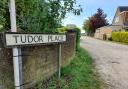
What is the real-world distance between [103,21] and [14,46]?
193 ft

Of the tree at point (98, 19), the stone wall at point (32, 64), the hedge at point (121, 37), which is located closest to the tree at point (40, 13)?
the stone wall at point (32, 64)

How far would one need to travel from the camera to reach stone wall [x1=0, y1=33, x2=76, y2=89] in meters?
4.55

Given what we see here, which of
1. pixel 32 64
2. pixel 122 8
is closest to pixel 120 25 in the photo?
pixel 122 8

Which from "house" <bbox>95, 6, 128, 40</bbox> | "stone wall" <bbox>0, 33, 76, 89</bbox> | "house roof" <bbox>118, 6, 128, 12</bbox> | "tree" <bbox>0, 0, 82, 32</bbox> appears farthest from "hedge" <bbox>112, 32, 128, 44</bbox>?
"stone wall" <bbox>0, 33, 76, 89</bbox>

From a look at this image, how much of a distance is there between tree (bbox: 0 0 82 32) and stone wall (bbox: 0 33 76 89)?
3.44 ft

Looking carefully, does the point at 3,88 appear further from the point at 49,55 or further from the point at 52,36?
the point at 49,55

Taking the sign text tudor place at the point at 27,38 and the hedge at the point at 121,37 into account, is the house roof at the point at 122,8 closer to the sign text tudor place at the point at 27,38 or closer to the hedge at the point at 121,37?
the hedge at the point at 121,37

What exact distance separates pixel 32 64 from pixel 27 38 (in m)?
1.14

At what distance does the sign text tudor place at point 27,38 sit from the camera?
415 cm

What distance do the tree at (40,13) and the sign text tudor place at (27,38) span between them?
142 centimetres

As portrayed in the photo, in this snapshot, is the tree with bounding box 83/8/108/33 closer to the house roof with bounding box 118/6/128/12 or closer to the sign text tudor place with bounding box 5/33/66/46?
the house roof with bounding box 118/6/128/12

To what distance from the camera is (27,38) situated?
4.69 metres

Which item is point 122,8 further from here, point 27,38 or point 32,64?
point 27,38

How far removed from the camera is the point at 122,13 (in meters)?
48.1
